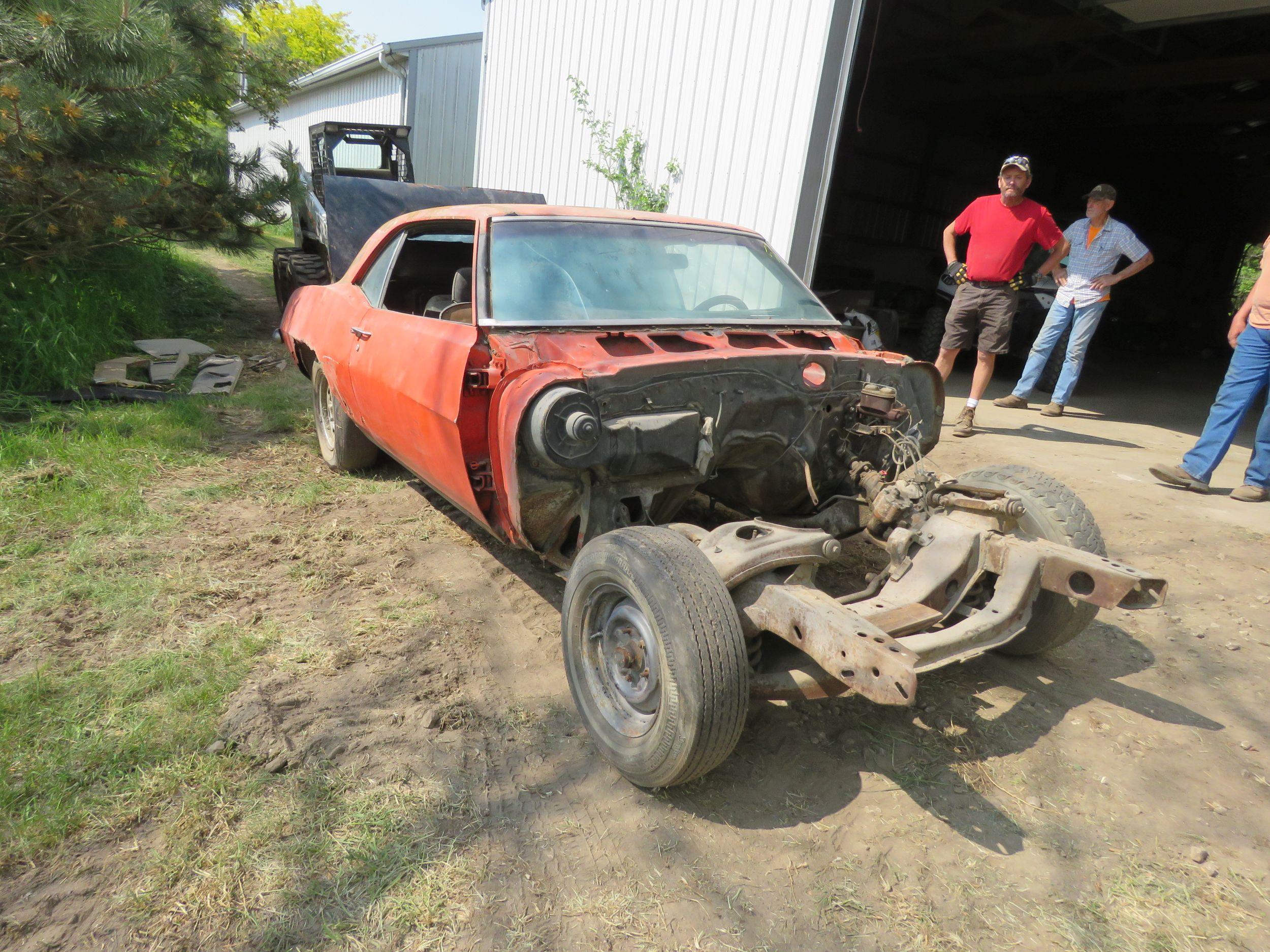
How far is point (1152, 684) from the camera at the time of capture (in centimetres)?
308

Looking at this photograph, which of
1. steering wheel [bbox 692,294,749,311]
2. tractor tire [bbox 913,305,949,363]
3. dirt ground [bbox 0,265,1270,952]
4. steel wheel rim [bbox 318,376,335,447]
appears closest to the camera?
dirt ground [bbox 0,265,1270,952]

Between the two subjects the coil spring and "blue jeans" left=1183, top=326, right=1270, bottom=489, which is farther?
"blue jeans" left=1183, top=326, right=1270, bottom=489

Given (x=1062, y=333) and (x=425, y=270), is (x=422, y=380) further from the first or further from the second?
(x=1062, y=333)

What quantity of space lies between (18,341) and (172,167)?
69.2 inches

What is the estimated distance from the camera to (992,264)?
602 centimetres

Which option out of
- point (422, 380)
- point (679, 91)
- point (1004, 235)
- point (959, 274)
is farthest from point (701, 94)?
point (422, 380)

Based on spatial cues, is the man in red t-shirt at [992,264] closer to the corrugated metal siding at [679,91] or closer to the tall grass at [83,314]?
the corrugated metal siding at [679,91]

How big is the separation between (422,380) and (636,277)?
103 cm

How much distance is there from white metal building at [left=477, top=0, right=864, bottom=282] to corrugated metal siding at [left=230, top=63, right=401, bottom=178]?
20.8ft

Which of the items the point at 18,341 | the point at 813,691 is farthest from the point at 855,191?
the point at 813,691

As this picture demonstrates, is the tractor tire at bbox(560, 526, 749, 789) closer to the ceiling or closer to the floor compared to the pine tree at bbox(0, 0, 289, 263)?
closer to the floor

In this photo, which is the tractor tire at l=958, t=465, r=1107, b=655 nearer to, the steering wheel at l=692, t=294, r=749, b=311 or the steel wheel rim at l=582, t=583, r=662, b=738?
the steering wheel at l=692, t=294, r=749, b=311

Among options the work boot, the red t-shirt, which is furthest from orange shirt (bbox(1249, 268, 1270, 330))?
the red t-shirt

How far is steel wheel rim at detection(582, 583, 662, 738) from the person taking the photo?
7.76 ft
